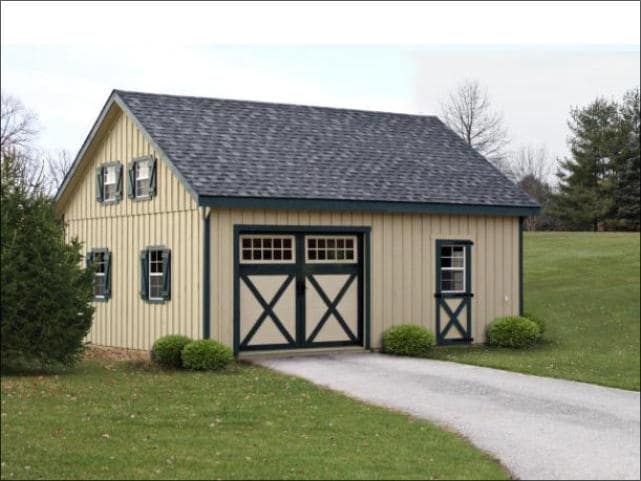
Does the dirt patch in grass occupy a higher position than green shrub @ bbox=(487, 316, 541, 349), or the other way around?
green shrub @ bbox=(487, 316, 541, 349)

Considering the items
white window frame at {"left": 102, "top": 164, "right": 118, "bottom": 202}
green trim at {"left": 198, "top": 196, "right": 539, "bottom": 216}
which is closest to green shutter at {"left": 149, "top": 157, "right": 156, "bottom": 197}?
white window frame at {"left": 102, "top": 164, "right": 118, "bottom": 202}

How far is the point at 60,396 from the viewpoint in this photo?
12.4m

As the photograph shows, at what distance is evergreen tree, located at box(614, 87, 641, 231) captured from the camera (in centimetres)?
629

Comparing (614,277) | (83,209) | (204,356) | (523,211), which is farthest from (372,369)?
(83,209)

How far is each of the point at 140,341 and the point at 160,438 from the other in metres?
9.87

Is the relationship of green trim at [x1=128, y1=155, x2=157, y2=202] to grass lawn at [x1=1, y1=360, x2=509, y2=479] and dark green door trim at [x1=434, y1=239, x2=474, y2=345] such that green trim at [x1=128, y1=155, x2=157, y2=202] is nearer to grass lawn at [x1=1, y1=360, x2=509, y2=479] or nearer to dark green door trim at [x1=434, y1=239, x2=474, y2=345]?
dark green door trim at [x1=434, y1=239, x2=474, y2=345]

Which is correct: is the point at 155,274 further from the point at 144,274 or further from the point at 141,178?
the point at 141,178

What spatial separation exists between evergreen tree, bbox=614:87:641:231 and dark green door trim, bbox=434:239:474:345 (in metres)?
13.3

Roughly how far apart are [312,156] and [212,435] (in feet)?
34.1

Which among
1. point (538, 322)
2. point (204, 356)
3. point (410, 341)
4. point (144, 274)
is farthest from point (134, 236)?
point (538, 322)

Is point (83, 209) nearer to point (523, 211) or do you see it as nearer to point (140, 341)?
point (140, 341)

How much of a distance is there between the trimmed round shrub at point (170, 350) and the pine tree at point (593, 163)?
10.3 meters

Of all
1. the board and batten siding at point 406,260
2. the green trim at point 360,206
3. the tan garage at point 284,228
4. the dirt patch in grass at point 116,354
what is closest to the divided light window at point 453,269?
the tan garage at point 284,228

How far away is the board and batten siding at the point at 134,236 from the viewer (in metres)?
17.8
